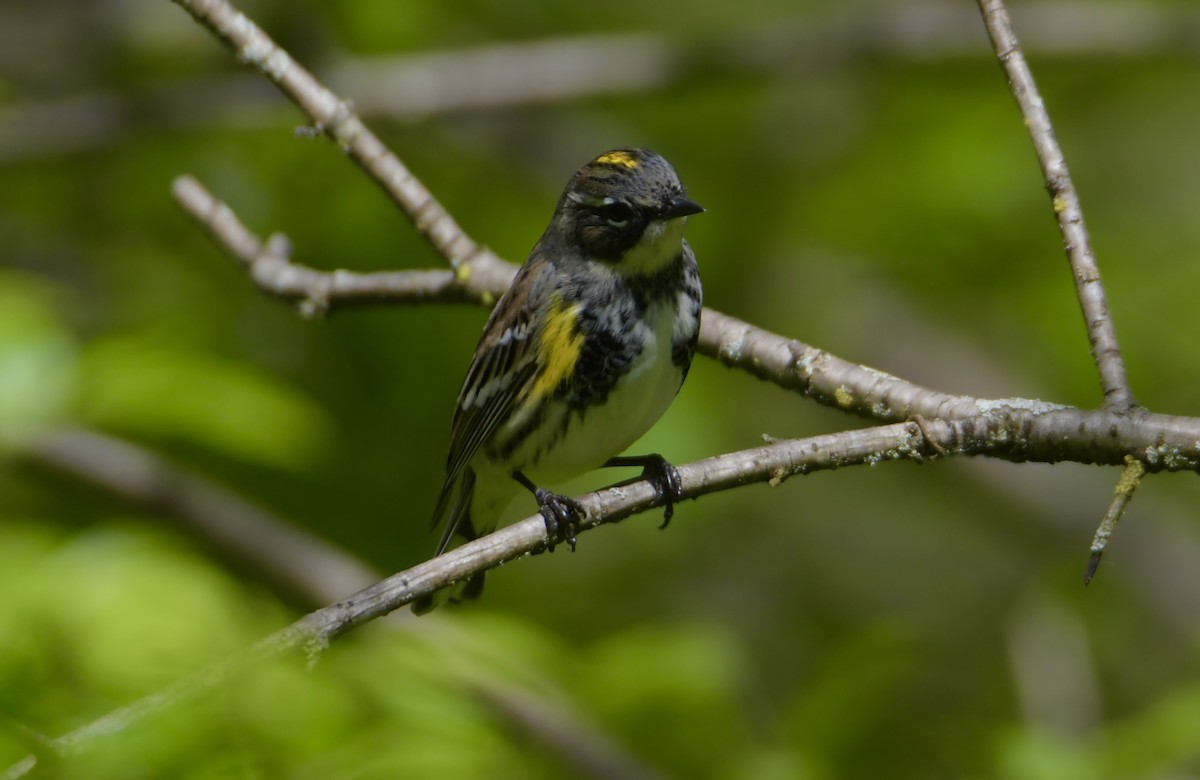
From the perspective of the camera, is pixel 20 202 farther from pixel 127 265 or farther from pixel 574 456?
pixel 574 456

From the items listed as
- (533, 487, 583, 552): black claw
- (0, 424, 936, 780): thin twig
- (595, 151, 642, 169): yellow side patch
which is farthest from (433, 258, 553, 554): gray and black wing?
(0, 424, 936, 780): thin twig

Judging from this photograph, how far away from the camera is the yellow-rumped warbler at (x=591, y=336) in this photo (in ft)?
11.8

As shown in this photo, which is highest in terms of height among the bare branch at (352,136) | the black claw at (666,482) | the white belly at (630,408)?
the bare branch at (352,136)

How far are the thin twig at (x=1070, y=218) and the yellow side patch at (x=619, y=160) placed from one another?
A: 117cm

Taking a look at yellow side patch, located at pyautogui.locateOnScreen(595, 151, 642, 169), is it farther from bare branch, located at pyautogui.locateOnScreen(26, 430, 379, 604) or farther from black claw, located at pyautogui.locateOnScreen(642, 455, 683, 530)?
bare branch, located at pyautogui.locateOnScreen(26, 430, 379, 604)

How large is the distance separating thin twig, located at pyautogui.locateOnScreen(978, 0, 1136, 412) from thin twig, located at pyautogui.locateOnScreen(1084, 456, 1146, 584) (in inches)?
5.0

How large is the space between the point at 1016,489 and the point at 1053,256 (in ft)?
5.01

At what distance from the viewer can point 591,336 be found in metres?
3.62

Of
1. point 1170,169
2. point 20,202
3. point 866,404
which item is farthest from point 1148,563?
point 20,202

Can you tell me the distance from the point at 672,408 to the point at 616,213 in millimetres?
1611

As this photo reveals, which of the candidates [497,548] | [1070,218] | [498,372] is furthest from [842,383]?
[498,372]

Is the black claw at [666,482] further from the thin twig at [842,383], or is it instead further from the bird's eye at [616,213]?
the bird's eye at [616,213]

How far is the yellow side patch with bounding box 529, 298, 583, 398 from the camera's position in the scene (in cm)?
364

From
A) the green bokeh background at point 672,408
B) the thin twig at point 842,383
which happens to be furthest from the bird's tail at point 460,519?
the thin twig at point 842,383
